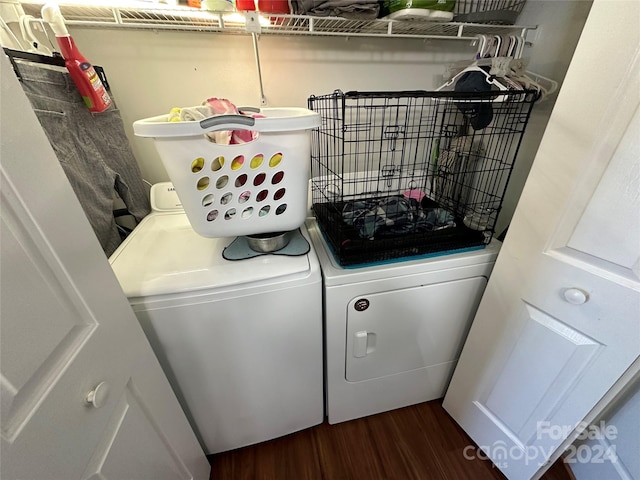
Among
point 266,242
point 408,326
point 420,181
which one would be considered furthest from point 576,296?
point 266,242

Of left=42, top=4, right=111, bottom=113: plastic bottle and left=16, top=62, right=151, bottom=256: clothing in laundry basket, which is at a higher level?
left=42, top=4, right=111, bottom=113: plastic bottle

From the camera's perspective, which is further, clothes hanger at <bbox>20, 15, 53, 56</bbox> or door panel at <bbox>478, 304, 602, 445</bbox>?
clothes hanger at <bbox>20, 15, 53, 56</bbox>

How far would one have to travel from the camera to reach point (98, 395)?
492 millimetres

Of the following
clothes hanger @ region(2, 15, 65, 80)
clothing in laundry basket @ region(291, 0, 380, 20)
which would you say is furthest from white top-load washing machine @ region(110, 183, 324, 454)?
clothing in laundry basket @ region(291, 0, 380, 20)

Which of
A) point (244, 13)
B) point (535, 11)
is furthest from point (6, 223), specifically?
point (535, 11)

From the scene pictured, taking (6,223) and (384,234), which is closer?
(6,223)

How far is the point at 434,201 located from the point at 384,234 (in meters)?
0.41

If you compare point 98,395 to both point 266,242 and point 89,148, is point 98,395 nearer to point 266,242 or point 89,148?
point 266,242

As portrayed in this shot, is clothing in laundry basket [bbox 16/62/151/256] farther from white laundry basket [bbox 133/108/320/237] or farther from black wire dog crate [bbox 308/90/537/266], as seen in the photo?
black wire dog crate [bbox 308/90/537/266]

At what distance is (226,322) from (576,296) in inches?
38.9

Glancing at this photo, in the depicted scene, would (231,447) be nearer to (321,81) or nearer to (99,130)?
(99,130)

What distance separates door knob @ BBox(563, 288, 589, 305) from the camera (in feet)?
2.24

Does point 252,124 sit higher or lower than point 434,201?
higher

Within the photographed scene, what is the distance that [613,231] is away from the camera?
2.03ft
